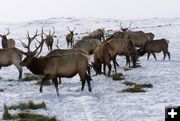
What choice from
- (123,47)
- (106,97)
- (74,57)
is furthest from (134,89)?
(123,47)

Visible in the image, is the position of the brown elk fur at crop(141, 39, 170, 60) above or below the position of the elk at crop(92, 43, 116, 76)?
below

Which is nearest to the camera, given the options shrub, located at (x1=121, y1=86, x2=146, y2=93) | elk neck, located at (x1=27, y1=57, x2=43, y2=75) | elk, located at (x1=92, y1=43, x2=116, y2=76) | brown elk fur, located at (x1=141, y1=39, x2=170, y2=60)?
shrub, located at (x1=121, y1=86, x2=146, y2=93)

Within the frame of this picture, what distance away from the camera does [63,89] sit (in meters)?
14.2

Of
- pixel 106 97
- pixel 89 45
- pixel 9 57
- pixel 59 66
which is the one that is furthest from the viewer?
pixel 89 45

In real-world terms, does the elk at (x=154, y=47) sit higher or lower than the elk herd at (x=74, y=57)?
lower

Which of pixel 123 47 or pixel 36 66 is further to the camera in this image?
pixel 123 47

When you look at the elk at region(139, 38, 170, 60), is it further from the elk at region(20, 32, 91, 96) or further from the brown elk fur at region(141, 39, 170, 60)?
the elk at region(20, 32, 91, 96)

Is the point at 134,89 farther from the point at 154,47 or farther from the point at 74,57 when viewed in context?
the point at 154,47

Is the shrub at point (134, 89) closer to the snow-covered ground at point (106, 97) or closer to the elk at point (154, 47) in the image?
the snow-covered ground at point (106, 97)

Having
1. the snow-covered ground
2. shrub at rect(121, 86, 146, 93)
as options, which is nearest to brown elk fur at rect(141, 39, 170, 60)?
the snow-covered ground

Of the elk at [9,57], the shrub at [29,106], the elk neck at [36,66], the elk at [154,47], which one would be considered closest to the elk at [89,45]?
the elk at [154,47]

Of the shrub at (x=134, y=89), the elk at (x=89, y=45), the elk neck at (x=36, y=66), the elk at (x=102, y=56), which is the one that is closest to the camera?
the shrub at (x=134, y=89)

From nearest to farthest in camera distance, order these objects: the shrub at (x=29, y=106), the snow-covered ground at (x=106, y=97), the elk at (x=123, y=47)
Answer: the snow-covered ground at (x=106, y=97) → the shrub at (x=29, y=106) → the elk at (x=123, y=47)

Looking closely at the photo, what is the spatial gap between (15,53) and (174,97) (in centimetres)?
823
